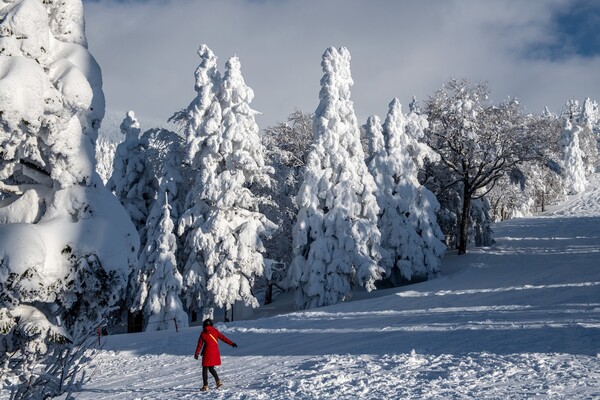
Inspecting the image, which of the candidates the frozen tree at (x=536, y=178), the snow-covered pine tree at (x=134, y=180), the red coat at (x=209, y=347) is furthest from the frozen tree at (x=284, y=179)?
the red coat at (x=209, y=347)

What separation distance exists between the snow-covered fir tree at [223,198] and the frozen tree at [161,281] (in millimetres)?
770

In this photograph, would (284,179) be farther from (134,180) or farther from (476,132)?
(476,132)

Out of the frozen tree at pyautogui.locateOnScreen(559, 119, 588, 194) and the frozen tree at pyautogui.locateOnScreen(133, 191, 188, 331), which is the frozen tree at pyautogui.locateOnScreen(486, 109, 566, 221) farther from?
the frozen tree at pyautogui.locateOnScreen(133, 191, 188, 331)

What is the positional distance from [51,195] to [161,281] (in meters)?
16.9

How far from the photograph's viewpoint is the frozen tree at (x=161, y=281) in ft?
82.9

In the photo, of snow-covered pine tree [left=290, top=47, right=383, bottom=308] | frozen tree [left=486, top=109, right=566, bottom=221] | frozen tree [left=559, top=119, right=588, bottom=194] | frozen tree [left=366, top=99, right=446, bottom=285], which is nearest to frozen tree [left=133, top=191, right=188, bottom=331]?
snow-covered pine tree [left=290, top=47, right=383, bottom=308]

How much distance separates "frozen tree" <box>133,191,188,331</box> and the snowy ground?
379cm

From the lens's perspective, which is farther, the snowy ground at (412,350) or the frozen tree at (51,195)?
the snowy ground at (412,350)

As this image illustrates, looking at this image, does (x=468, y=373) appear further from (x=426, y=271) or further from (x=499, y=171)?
(x=499, y=171)

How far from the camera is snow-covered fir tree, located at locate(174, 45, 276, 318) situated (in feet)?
83.2

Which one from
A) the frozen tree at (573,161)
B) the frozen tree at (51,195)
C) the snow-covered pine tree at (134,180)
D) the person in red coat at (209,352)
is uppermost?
the frozen tree at (573,161)

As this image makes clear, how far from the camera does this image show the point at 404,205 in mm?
30750

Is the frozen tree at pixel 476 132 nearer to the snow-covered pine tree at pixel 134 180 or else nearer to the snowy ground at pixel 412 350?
the snowy ground at pixel 412 350

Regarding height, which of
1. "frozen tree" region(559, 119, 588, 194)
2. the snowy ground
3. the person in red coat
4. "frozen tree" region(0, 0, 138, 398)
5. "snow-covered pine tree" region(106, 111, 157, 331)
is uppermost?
"frozen tree" region(559, 119, 588, 194)
